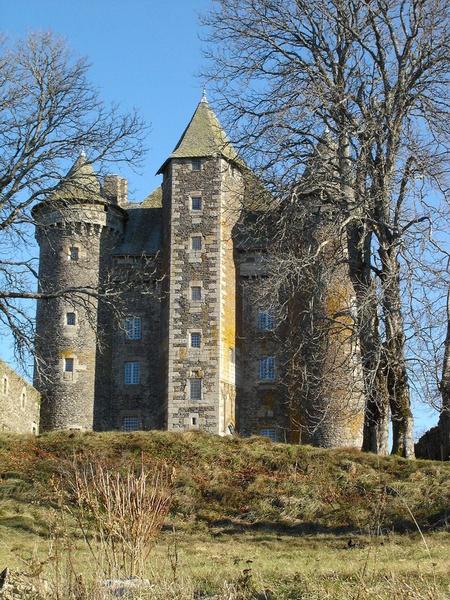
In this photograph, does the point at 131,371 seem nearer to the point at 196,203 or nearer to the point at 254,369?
the point at 254,369

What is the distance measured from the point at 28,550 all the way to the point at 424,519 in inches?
243

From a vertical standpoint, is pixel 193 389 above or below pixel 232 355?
below

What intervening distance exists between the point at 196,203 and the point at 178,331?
5.38m

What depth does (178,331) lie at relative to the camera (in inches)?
1521

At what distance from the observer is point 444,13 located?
19750mm

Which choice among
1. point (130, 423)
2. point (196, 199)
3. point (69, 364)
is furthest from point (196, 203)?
point (130, 423)

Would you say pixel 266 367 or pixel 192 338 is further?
pixel 266 367

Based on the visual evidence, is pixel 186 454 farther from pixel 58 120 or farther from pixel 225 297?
pixel 225 297

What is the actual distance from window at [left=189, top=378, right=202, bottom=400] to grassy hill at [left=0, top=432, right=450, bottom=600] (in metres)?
14.4

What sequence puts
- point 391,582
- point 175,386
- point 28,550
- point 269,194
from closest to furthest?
point 391,582 < point 28,550 < point 269,194 < point 175,386

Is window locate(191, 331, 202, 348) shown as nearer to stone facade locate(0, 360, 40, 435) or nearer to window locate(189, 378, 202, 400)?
window locate(189, 378, 202, 400)

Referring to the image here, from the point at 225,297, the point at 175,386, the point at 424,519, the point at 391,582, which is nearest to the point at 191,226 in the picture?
the point at 225,297

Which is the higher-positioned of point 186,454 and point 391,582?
point 186,454

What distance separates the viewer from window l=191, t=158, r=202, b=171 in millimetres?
40531
